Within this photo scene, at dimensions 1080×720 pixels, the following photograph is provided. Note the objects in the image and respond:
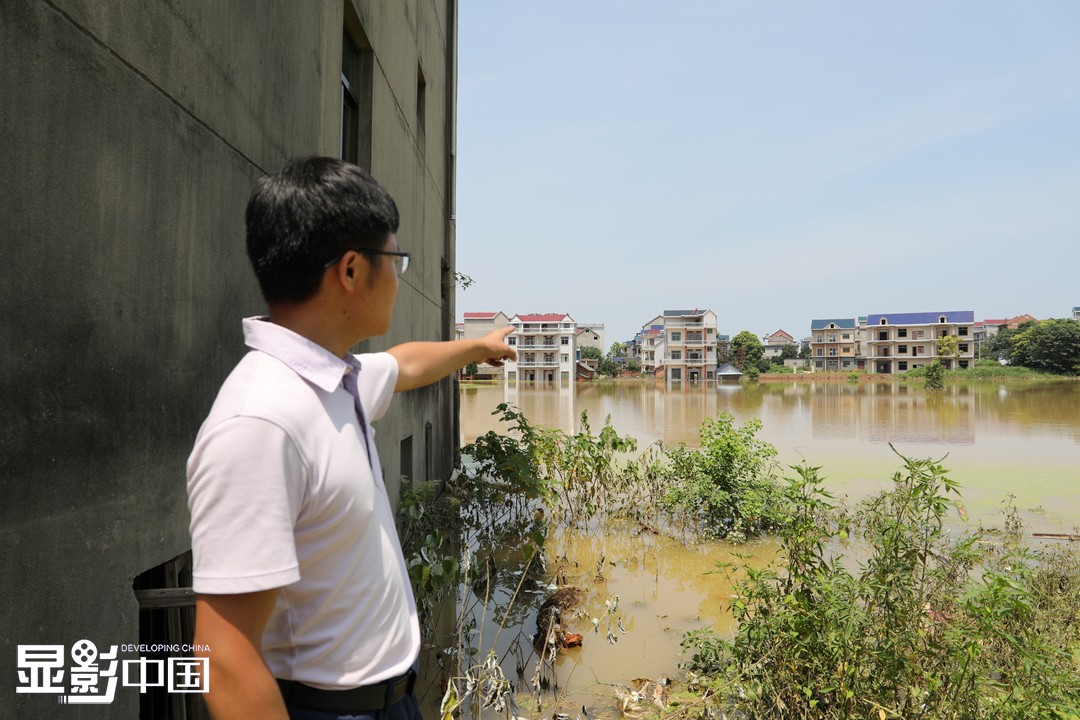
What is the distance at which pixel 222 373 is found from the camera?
2.25 m

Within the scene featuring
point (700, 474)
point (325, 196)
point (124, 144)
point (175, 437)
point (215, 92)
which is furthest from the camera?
point (700, 474)

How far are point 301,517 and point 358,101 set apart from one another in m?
4.30

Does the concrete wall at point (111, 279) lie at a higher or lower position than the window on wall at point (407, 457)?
higher

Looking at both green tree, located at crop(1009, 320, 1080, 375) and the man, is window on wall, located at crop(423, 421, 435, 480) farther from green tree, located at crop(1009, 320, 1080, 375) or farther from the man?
green tree, located at crop(1009, 320, 1080, 375)

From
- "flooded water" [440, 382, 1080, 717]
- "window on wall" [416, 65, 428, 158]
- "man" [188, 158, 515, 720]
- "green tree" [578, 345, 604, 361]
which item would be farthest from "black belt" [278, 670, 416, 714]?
"green tree" [578, 345, 604, 361]

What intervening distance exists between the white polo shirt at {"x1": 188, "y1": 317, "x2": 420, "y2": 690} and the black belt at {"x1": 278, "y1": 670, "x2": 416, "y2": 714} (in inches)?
0.7

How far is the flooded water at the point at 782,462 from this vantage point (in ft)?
15.5

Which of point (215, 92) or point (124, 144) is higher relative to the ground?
point (215, 92)

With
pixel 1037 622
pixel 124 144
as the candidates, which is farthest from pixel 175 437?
pixel 1037 622

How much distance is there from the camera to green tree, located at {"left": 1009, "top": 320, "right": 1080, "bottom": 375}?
49.2m

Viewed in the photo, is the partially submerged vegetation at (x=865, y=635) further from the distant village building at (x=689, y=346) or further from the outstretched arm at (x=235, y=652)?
the distant village building at (x=689, y=346)

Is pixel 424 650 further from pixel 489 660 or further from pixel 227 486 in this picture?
pixel 227 486

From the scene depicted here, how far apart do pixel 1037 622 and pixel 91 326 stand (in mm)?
5365

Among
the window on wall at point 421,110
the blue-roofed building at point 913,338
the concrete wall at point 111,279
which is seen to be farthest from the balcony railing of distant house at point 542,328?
the concrete wall at point 111,279
